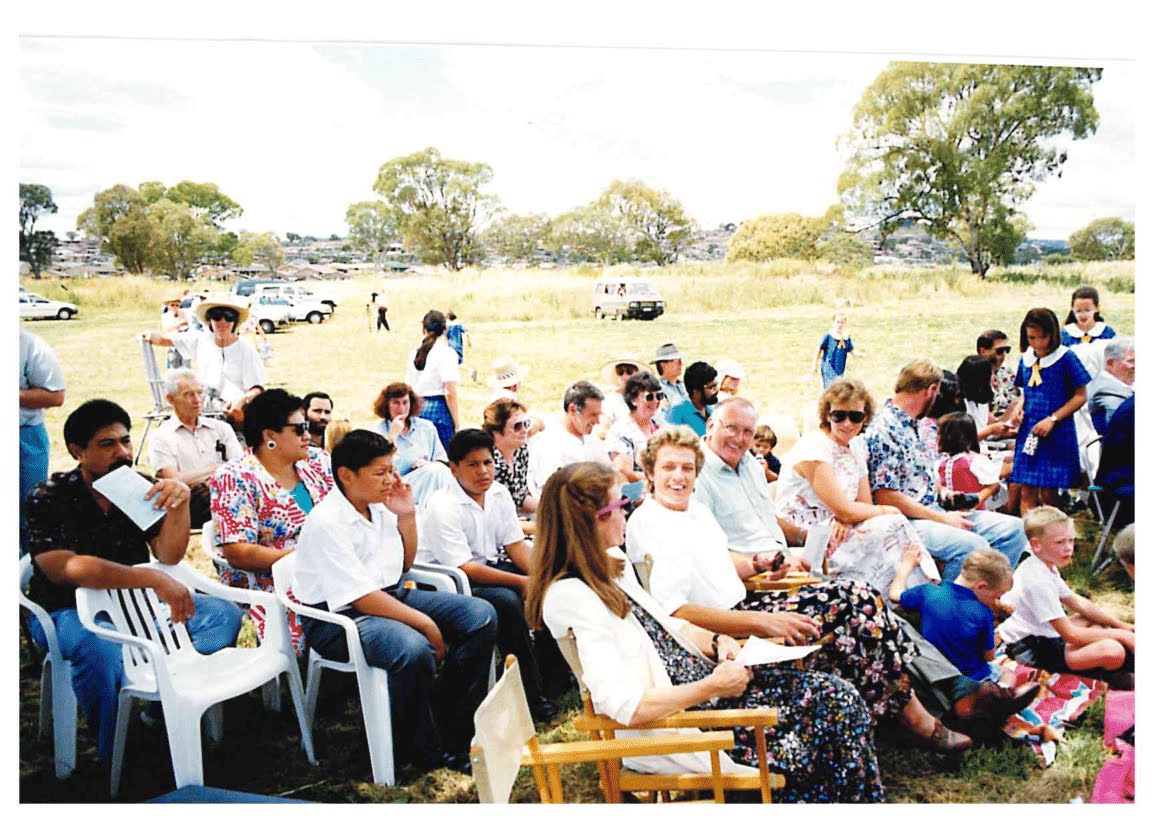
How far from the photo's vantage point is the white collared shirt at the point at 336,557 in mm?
3715

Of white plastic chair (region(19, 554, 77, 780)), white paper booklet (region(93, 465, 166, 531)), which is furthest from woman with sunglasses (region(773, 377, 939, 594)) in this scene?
white plastic chair (region(19, 554, 77, 780))

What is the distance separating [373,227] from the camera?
5.36m

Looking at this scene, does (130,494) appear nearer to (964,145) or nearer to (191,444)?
(191,444)

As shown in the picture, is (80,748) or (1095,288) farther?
(1095,288)

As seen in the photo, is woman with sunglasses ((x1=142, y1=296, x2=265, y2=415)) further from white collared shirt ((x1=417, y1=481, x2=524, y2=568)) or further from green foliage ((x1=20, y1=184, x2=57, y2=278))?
white collared shirt ((x1=417, y1=481, x2=524, y2=568))

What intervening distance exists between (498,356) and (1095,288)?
9.29 ft

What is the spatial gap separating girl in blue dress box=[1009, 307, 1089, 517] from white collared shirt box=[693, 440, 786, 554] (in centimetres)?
190

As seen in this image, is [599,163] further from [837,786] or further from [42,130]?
[837,786]

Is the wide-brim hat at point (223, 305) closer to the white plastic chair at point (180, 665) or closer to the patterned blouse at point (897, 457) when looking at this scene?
the white plastic chair at point (180, 665)

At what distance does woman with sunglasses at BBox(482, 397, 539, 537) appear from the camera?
4.72 m

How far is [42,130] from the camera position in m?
4.22

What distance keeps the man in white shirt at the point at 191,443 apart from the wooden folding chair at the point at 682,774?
6.96ft

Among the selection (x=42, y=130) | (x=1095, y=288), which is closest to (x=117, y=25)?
(x=42, y=130)

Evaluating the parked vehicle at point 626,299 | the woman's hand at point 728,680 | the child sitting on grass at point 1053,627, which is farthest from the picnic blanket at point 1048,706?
the parked vehicle at point 626,299
